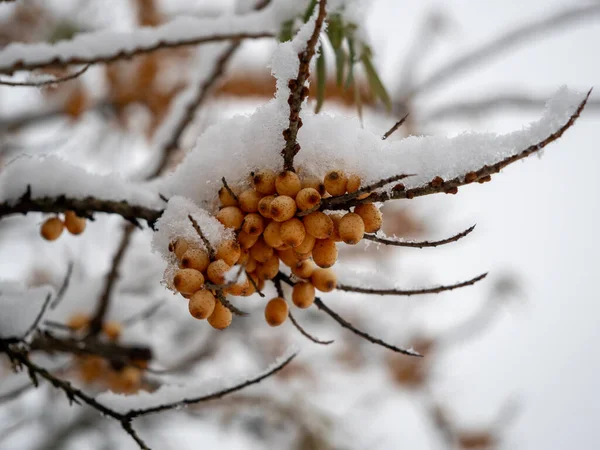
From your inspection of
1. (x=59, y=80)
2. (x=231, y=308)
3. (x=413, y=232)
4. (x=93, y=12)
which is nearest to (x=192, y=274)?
(x=231, y=308)

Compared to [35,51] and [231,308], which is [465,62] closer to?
[35,51]

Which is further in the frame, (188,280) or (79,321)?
(79,321)

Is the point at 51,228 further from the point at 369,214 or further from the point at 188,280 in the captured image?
the point at 369,214

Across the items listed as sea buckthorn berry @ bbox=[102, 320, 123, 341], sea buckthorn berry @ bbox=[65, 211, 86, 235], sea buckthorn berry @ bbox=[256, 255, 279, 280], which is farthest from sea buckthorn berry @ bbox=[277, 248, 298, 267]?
sea buckthorn berry @ bbox=[102, 320, 123, 341]

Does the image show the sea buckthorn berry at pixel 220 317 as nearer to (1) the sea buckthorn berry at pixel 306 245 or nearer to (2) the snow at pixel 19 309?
(1) the sea buckthorn berry at pixel 306 245

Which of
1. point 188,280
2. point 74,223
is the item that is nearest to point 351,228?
point 188,280
